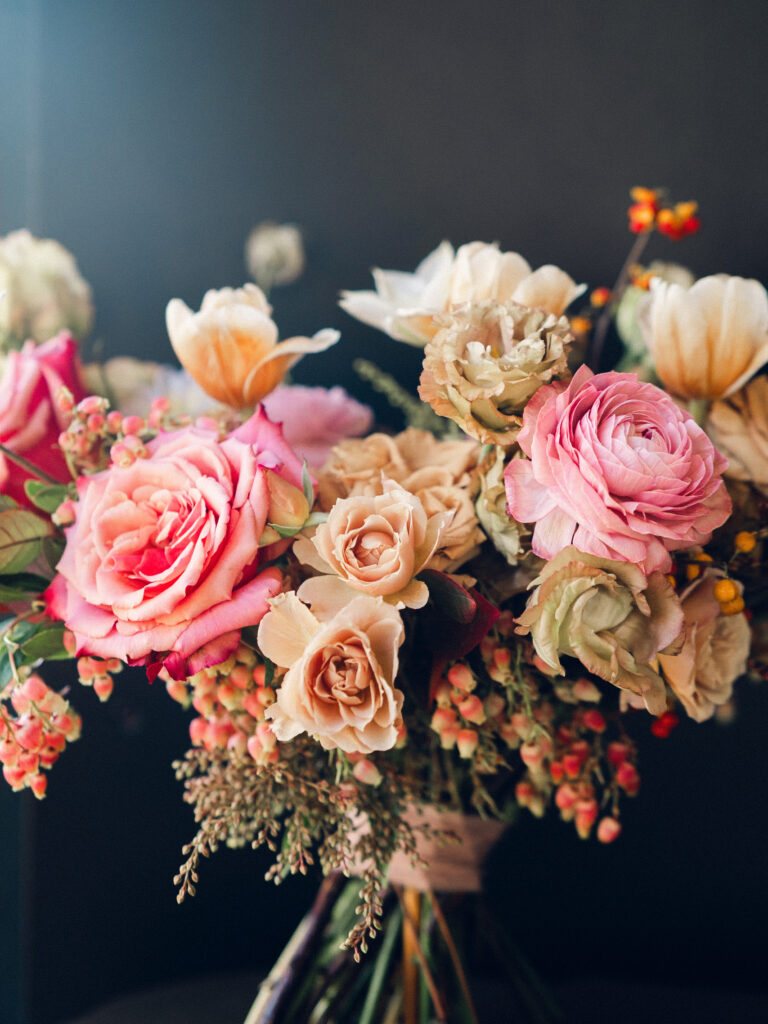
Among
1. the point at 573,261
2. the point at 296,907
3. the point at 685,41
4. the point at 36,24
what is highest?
the point at 685,41

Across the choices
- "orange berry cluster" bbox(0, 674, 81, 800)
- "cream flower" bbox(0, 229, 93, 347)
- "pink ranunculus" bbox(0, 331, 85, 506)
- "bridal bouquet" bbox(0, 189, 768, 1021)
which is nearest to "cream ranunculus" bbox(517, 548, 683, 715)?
"bridal bouquet" bbox(0, 189, 768, 1021)

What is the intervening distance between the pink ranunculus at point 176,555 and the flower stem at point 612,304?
16.1 inches

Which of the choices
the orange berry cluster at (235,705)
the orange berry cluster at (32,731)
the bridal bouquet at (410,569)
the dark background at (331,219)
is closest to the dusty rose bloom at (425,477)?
the bridal bouquet at (410,569)

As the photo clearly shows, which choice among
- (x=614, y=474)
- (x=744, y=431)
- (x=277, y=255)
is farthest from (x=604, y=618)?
(x=277, y=255)

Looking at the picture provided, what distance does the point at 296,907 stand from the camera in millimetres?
1052

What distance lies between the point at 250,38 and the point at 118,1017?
114cm

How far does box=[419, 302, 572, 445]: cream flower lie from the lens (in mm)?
542

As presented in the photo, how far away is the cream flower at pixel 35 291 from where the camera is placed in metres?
0.84

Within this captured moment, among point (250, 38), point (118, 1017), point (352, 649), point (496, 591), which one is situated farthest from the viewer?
point (250, 38)

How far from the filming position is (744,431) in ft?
2.25

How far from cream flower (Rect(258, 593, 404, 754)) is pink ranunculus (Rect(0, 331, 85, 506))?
31cm

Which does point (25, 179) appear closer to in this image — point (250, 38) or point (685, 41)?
point (250, 38)

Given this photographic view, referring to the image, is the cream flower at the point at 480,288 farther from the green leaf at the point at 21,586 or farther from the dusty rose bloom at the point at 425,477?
the green leaf at the point at 21,586

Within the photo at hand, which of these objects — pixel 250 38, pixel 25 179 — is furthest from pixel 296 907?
pixel 250 38
